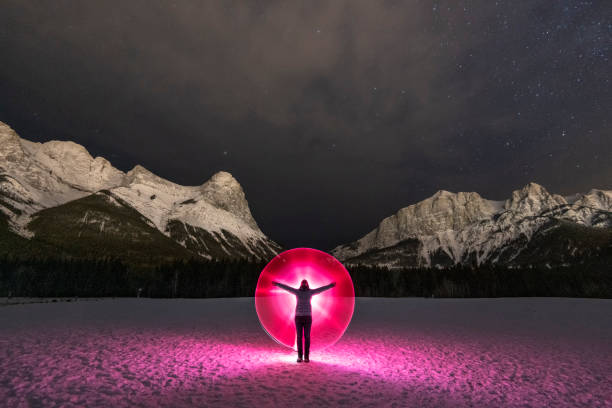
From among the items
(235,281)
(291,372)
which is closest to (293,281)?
(291,372)

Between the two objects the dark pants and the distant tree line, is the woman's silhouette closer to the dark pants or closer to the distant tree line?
the dark pants

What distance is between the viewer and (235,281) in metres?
108

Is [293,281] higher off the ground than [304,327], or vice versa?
[293,281]

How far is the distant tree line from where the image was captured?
299 feet

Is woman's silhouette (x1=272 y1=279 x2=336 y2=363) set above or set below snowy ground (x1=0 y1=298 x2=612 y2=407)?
above

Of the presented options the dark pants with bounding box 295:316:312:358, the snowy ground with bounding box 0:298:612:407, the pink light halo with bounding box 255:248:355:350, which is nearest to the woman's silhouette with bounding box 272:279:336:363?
the dark pants with bounding box 295:316:312:358

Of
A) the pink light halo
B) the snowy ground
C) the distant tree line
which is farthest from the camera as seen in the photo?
the distant tree line

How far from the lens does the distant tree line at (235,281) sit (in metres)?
91.2

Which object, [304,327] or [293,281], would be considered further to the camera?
[293,281]

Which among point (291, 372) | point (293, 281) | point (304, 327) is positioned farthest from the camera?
point (293, 281)

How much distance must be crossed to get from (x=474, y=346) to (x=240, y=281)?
316 ft

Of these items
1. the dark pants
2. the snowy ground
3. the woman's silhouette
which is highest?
the woman's silhouette

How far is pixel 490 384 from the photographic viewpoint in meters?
10.9

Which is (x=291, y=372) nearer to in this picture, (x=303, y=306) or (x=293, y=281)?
(x=303, y=306)
